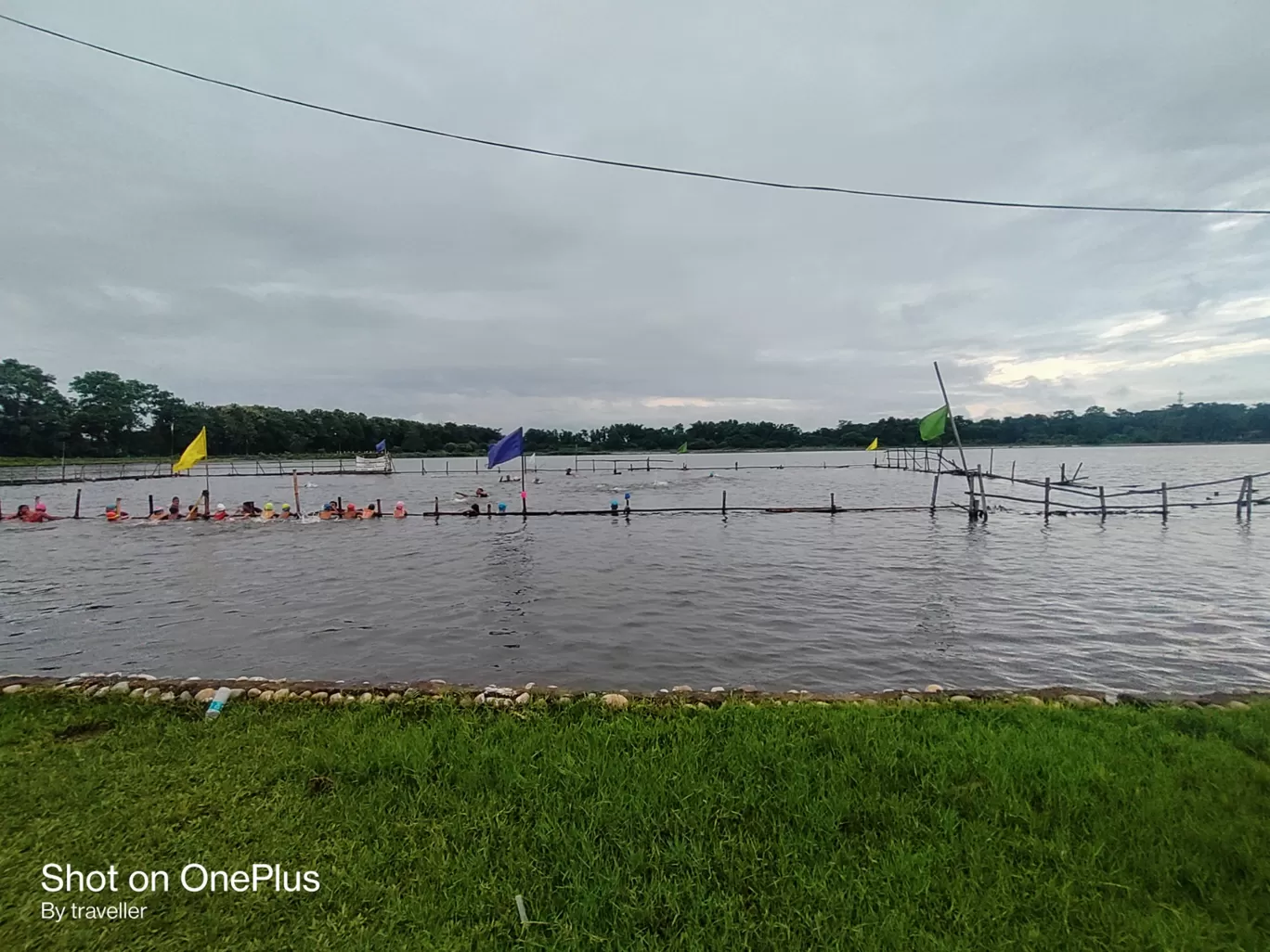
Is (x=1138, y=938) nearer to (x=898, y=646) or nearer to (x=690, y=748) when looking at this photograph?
(x=690, y=748)

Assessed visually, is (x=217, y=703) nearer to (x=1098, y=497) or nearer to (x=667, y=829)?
(x=667, y=829)

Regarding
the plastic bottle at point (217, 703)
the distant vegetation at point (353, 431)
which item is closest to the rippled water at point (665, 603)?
the plastic bottle at point (217, 703)

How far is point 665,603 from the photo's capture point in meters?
13.7

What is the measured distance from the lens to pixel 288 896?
3.37m

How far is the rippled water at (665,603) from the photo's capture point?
30.9 feet

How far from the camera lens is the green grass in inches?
121

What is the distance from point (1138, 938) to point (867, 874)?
3.95ft

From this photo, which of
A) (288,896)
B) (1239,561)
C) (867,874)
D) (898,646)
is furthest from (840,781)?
(1239,561)

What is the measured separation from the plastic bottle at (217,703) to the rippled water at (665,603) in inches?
94.8

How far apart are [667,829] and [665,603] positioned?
980 centimetres

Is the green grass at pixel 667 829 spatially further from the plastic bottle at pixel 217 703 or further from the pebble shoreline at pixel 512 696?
the pebble shoreline at pixel 512 696

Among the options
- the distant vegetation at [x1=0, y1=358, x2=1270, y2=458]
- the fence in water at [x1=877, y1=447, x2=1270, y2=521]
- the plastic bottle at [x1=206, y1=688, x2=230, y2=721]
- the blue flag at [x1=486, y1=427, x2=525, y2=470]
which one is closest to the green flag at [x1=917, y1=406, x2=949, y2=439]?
the fence in water at [x1=877, y1=447, x2=1270, y2=521]

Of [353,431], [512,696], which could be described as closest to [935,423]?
[512,696]

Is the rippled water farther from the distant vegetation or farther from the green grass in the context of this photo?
the distant vegetation
